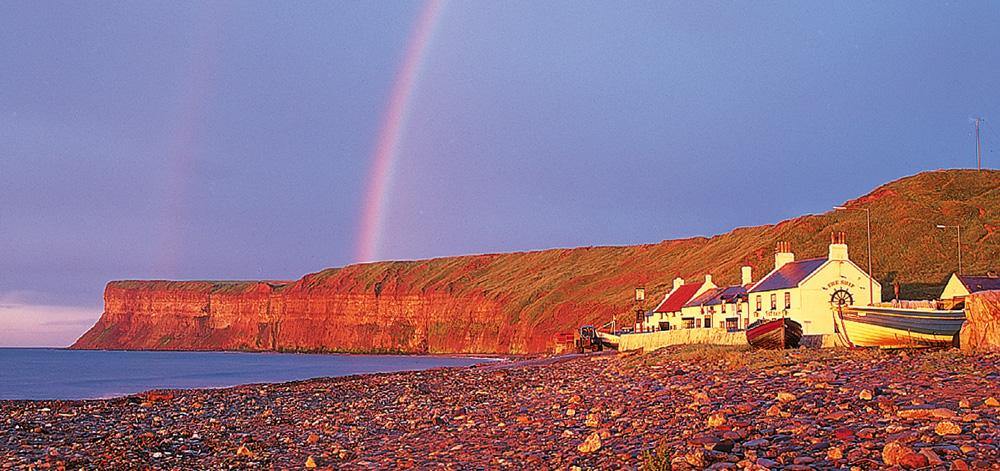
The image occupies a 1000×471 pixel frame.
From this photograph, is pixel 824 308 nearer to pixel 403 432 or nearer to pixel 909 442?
pixel 403 432

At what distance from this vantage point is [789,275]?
185 ft

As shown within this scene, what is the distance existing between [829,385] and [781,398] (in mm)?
2269

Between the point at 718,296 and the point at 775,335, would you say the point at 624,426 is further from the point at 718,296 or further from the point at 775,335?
the point at 718,296

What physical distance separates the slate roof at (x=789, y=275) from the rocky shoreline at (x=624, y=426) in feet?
81.9

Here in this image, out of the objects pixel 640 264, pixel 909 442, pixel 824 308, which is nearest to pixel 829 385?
pixel 909 442

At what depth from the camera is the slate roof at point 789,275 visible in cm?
5431

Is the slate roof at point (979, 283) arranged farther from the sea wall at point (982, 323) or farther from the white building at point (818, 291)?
the sea wall at point (982, 323)

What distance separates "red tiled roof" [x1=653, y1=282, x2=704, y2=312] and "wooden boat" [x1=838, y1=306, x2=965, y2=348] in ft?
131

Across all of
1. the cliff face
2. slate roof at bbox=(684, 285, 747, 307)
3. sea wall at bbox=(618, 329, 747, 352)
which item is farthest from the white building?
the cliff face

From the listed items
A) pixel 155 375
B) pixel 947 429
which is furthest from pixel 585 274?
pixel 947 429

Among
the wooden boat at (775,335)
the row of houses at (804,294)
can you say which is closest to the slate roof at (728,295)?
the row of houses at (804,294)

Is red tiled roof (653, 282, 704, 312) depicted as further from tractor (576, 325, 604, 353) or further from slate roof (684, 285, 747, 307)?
tractor (576, 325, 604, 353)

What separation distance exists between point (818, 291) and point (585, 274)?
92.2 m

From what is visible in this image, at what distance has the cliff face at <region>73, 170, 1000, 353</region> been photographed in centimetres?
8738
